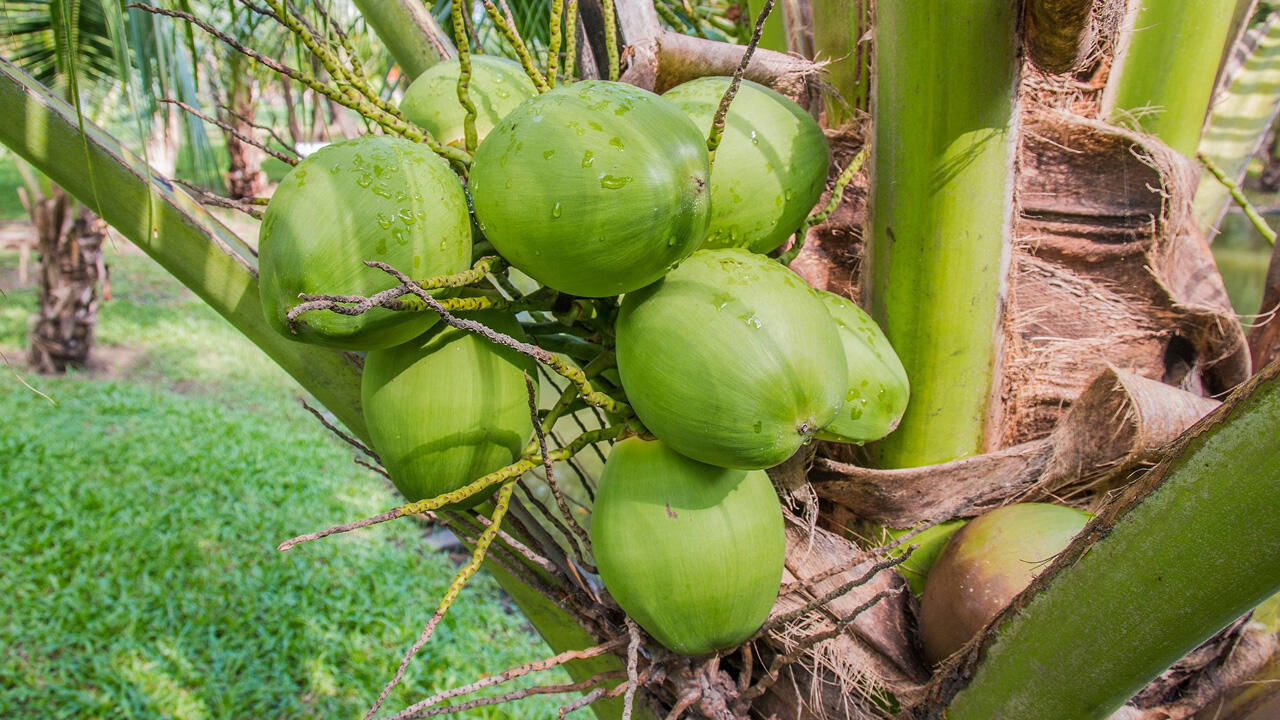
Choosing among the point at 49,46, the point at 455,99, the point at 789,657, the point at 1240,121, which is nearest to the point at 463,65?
the point at 455,99

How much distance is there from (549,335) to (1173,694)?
0.92m

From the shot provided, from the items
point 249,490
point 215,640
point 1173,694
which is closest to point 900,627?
point 1173,694

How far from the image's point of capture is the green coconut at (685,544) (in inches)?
38.0

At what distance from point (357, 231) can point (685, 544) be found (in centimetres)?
48

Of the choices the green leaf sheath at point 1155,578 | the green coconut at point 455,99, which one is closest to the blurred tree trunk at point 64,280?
the green coconut at point 455,99

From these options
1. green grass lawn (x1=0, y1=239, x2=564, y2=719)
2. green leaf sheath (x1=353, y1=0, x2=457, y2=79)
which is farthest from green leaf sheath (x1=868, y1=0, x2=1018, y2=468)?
green grass lawn (x1=0, y1=239, x2=564, y2=719)

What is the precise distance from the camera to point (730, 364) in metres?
0.90

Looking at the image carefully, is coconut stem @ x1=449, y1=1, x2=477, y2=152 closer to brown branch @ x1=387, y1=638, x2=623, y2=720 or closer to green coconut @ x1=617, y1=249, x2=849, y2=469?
green coconut @ x1=617, y1=249, x2=849, y2=469

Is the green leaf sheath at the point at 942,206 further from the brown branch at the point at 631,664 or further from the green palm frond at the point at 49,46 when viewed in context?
the green palm frond at the point at 49,46

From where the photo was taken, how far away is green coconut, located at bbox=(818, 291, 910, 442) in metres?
1.06

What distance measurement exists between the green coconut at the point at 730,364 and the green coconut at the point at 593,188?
5cm

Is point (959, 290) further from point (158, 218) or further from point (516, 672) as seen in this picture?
point (158, 218)

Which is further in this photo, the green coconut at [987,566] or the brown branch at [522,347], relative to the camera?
the green coconut at [987,566]

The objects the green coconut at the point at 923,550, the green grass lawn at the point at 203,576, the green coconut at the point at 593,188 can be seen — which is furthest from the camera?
the green grass lawn at the point at 203,576
